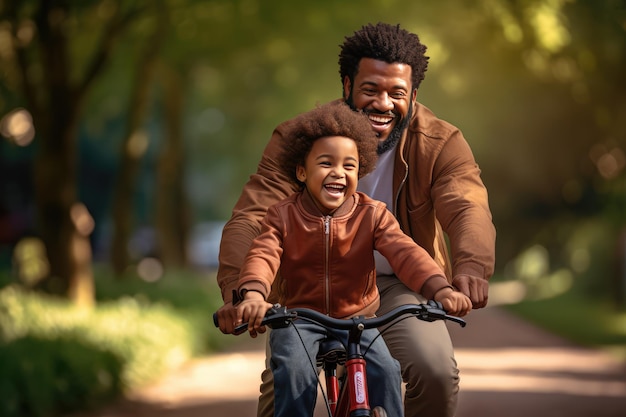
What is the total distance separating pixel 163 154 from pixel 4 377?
14.4 metres

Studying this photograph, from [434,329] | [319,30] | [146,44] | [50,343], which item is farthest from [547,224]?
[434,329]

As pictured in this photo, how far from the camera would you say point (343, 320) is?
3674 mm

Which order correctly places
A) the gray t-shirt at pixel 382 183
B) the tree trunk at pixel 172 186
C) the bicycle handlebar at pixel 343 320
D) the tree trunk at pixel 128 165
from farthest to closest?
the tree trunk at pixel 172 186 → the tree trunk at pixel 128 165 → the gray t-shirt at pixel 382 183 → the bicycle handlebar at pixel 343 320

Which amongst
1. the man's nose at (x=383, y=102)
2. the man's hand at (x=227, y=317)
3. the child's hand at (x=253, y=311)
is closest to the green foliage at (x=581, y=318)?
the man's nose at (x=383, y=102)

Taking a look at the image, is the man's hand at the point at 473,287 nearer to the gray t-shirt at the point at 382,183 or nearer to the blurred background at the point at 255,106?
the gray t-shirt at the point at 382,183

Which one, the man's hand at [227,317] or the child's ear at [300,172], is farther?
the child's ear at [300,172]

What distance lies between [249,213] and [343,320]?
0.97m

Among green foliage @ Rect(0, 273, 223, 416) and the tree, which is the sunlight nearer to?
green foliage @ Rect(0, 273, 223, 416)

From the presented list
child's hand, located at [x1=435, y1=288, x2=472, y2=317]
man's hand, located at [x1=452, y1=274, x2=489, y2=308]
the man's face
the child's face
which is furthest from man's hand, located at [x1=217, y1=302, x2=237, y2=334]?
the man's face

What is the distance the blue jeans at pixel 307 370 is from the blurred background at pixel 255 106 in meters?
6.77

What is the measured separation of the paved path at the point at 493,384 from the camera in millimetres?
10680

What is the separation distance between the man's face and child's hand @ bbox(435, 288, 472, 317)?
0.93m

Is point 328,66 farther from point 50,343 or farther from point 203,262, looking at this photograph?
point 203,262

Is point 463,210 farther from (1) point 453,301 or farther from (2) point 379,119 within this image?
(1) point 453,301
